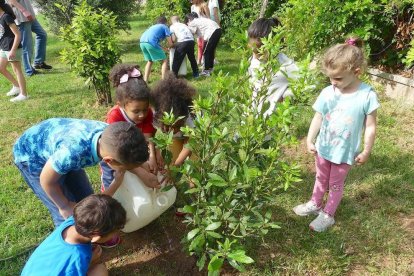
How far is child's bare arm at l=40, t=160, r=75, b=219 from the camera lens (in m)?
2.02

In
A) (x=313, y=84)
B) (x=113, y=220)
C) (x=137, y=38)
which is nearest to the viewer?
(x=113, y=220)

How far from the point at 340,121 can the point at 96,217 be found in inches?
66.6

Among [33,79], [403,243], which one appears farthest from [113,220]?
[33,79]

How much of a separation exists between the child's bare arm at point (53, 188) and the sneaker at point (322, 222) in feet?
5.92

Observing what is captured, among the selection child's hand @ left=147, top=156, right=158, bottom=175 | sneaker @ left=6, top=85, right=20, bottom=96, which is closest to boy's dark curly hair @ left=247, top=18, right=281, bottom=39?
child's hand @ left=147, top=156, right=158, bottom=175

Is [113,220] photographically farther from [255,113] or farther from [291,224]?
[291,224]

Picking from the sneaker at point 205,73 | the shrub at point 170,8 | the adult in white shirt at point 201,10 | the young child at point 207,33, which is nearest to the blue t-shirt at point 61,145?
the sneaker at point 205,73

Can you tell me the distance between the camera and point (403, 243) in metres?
2.64

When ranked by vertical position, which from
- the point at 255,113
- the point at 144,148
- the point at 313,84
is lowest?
the point at 144,148

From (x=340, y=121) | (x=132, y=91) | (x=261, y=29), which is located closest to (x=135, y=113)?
(x=132, y=91)

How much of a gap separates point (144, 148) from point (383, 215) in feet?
6.92

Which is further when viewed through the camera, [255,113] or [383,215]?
[383,215]

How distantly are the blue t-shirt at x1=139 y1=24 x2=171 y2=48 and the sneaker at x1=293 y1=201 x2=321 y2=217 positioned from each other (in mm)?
4025

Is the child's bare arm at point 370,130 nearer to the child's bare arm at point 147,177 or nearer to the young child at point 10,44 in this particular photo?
the child's bare arm at point 147,177
